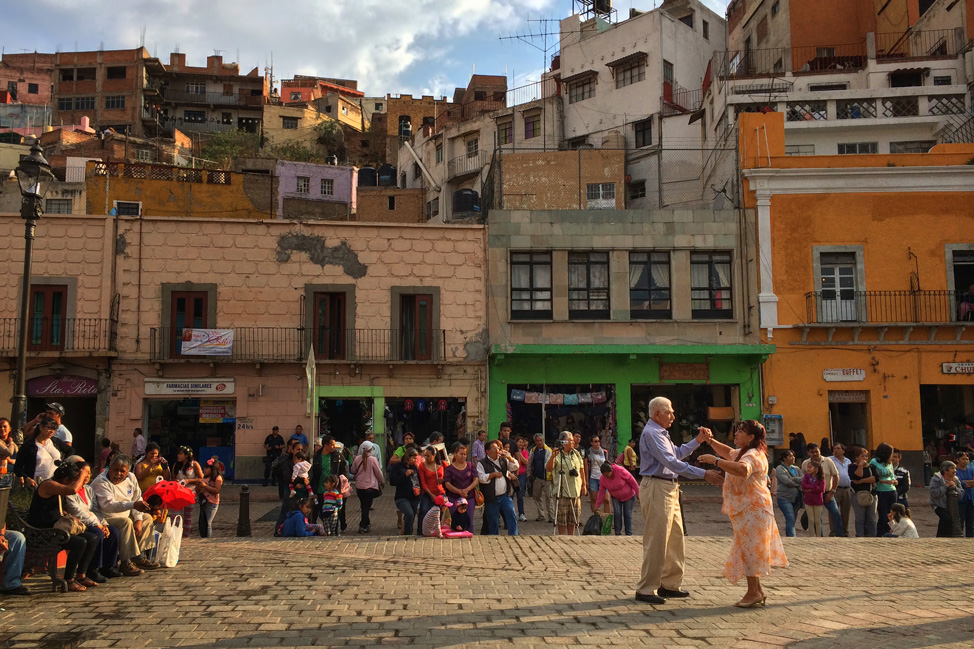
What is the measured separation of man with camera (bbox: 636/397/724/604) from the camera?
24.0ft

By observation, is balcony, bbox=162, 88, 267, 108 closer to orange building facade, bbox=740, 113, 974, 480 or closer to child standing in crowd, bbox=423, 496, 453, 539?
orange building facade, bbox=740, 113, 974, 480

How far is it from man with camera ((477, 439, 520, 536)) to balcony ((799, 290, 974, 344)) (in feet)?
46.1

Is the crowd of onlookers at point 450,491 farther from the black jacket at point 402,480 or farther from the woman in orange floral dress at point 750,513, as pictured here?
the woman in orange floral dress at point 750,513

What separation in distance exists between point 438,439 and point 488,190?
17.0m

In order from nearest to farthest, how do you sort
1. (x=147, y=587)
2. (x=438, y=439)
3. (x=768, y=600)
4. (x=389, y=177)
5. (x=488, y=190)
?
(x=768, y=600)
(x=147, y=587)
(x=438, y=439)
(x=488, y=190)
(x=389, y=177)

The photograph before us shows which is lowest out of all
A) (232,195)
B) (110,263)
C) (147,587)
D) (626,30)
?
(147,587)

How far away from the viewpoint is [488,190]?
1212 inches

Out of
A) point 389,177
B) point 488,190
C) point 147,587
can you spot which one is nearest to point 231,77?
point 389,177

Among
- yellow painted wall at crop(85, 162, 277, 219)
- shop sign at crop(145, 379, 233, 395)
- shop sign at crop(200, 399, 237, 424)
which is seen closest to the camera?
shop sign at crop(145, 379, 233, 395)

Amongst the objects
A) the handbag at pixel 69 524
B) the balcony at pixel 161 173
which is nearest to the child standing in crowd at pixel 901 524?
the handbag at pixel 69 524

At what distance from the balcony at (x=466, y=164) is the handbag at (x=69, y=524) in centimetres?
3943

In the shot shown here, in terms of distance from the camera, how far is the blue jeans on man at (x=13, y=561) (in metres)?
7.75

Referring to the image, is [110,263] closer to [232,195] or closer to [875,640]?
[232,195]

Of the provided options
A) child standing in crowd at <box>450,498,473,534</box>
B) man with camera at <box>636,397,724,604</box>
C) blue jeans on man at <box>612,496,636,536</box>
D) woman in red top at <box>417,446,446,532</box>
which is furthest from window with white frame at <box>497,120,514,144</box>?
man with camera at <box>636,397,724,604</box>
